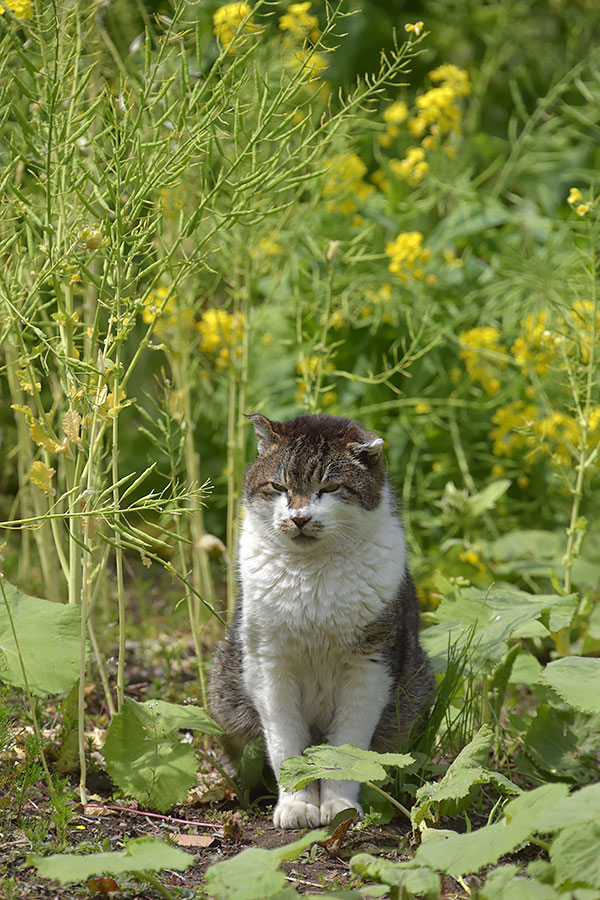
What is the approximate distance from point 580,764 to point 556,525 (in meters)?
1.78

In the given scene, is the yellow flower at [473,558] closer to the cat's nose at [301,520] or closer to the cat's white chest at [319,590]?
the cat's white chest at [319,590]

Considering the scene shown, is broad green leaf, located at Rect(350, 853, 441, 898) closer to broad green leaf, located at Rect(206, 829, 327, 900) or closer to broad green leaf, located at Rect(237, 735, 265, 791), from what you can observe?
broad green leaf, located at Rect(206, 829, 327, 900)

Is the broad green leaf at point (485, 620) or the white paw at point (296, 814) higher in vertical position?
the broad green leaf at point (485, 620)

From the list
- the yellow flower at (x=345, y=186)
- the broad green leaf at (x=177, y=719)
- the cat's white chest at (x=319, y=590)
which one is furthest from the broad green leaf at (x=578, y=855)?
the yellow flower at (x=345, y=186)

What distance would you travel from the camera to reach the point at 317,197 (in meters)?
3.30

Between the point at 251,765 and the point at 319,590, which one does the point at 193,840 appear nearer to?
the point at 251,765

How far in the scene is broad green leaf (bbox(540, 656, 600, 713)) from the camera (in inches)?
85.5

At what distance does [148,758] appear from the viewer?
2.34 m

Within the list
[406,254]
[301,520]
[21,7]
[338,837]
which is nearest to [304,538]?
[301,520]

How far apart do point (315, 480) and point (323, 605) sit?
12.0 inches

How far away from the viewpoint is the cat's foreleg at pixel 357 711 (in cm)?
232

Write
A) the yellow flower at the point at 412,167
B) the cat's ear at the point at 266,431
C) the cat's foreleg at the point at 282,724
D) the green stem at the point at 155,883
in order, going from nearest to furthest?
the green stem at the point at 155,883 → the cat's foreleg at the point at 282,724 → the cat's ear at the point at 266,431 → the yellow flower at the point at 412,167

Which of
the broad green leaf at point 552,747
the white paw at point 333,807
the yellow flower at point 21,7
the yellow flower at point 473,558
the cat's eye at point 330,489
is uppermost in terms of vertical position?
the yellow flower at point 21,7

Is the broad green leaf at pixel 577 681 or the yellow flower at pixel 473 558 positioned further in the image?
the yellow flower at pixel 473 558
